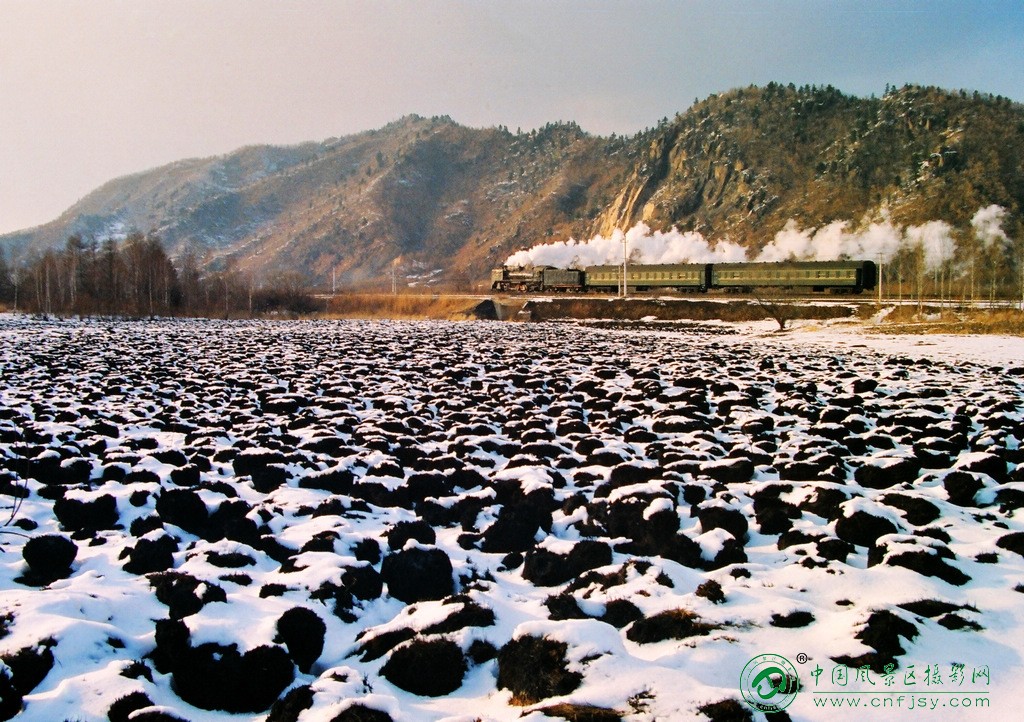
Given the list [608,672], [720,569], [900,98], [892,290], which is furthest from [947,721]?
[900,98]

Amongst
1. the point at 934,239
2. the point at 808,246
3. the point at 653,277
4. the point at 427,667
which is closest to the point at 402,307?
the point at 653,277

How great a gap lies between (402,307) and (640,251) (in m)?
66.2

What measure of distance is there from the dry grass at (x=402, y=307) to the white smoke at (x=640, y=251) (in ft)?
60.0

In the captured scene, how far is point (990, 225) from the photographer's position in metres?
111

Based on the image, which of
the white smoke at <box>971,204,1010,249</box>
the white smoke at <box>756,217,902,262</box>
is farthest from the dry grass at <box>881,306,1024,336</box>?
the white smoke at <box>971,204,1010,249</box>

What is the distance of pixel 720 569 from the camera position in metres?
7.35

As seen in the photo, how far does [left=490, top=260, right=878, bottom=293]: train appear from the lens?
A: 65625 millimetres

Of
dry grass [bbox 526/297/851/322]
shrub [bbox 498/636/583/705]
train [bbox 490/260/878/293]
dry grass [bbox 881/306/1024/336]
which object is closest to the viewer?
shrub [bbox 498/636/583/705]

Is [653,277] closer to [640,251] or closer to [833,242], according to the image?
[640,251]

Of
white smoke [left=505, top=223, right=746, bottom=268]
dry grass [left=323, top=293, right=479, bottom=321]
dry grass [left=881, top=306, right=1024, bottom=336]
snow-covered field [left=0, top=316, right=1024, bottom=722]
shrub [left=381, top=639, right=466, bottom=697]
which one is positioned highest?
white smoke [left=505, top=223, right=746, bottom=268]

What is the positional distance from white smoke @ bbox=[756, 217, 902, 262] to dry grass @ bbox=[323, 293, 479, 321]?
60.8 meters

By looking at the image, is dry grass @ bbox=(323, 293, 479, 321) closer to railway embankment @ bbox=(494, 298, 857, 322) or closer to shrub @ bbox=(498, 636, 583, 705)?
railway embankment @ bbox=(494, 298, 857, 322)

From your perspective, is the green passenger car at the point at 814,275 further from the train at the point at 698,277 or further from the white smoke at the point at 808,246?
the white smoke at the point at 808,246

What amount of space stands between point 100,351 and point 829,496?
102ft
